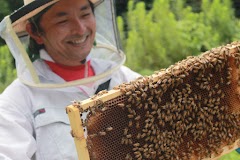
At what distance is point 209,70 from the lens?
2.19 meters

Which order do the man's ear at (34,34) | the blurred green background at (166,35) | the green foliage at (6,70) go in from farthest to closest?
the blurred green background at (166,35) → the green foliage at (6,70) → the man's ear at (34,34)

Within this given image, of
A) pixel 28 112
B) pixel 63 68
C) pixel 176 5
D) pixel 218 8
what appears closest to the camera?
pixel 28 112

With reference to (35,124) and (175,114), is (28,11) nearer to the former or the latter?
(35,124)

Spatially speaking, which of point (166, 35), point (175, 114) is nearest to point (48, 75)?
point (175, 114)

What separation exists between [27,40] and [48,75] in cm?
28

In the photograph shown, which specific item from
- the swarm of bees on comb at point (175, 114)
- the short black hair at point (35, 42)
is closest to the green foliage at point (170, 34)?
the short black hair at point (35, 42)

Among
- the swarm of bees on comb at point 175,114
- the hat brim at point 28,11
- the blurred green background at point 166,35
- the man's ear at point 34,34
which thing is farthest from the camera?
the blurred green background at point 166,35

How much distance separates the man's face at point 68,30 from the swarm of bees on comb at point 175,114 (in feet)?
2.11

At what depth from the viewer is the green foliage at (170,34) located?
566cm

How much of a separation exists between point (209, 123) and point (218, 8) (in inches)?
158

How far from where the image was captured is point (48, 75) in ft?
8.39

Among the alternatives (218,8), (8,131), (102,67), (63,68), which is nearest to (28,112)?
(8,131)

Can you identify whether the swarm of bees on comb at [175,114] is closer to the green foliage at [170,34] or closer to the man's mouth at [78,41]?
the man's mouth at [78,41]

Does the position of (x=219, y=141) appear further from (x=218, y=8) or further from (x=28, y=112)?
(x=218, y=8)
